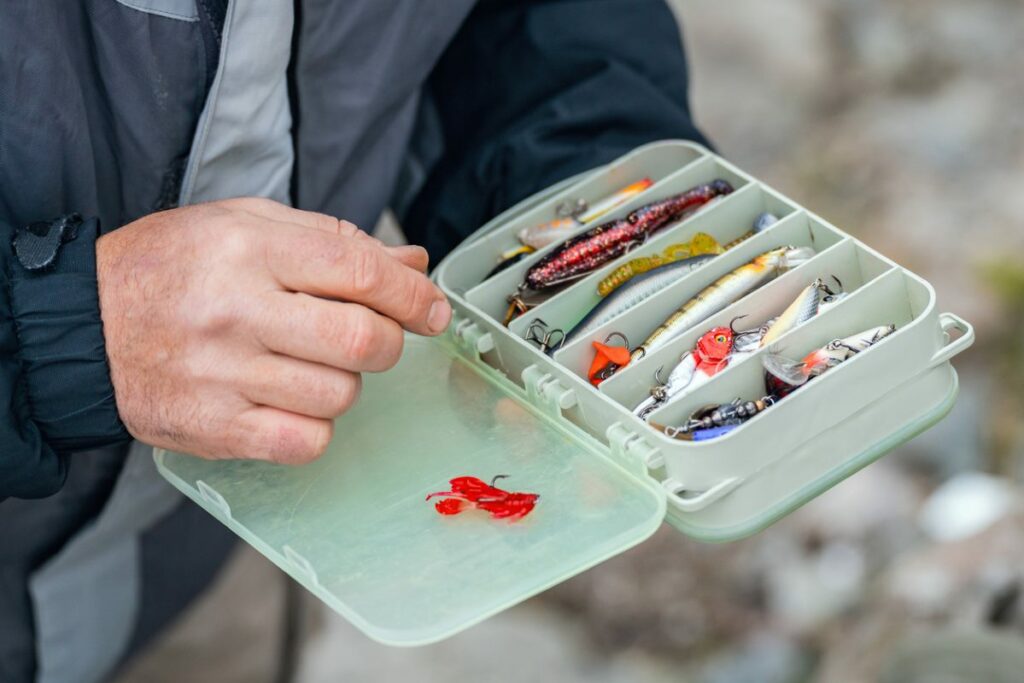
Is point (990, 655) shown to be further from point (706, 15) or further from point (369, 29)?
point (706, 15)

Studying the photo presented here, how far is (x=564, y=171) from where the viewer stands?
1379mm

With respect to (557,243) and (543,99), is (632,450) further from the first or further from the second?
(543,99)

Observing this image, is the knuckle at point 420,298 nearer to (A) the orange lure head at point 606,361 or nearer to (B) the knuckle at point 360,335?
(B) the knuckle at point 360,335

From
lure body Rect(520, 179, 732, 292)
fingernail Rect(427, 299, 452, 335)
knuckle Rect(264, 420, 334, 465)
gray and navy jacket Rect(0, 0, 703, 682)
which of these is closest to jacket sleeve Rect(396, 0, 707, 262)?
gray and navy jacket Rect(0, 0, 703, 682)

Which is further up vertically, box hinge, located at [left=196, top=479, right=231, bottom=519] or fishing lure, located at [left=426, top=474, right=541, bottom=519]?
fishing lure, located at [left=426, top=474, right=541, bottom=519]

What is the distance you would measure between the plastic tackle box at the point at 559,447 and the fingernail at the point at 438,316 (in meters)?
0.11

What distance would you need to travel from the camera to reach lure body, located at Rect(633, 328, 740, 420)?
44.5 inches

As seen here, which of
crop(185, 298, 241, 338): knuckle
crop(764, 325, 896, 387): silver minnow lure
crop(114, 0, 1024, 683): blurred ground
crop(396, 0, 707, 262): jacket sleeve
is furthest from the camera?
crop(114, 0, 1024, 683): blurred ground

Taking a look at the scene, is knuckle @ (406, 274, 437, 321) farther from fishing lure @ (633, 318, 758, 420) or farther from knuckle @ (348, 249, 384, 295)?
fishing lure @ (633, 318, 758, 420)

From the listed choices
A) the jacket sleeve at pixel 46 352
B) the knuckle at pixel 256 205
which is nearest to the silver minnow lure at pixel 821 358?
the knuckle at pixel 256 205


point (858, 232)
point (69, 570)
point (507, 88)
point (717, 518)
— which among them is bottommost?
point (858, 232)

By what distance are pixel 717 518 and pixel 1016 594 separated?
1.07 m

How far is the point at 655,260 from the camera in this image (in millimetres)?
1243

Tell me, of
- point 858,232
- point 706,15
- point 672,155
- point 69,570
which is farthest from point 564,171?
point 706,15
